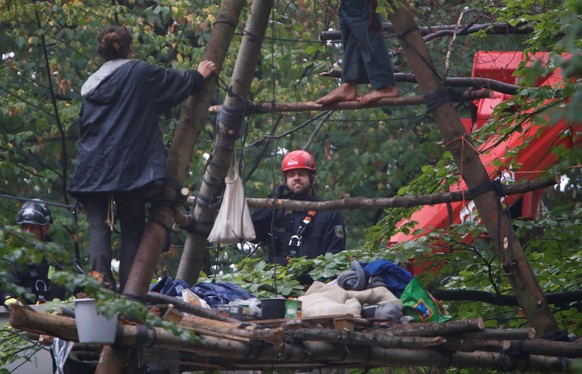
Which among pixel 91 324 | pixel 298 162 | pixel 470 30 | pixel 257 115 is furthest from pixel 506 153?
pixel 91 324

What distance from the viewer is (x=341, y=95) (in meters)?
8.54

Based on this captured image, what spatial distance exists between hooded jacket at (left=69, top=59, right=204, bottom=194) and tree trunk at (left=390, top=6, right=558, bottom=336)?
1.70m

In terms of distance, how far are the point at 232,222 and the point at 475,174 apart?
6.05 feet

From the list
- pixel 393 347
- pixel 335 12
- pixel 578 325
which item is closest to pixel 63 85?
pixel 335 12

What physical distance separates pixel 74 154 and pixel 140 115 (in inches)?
409

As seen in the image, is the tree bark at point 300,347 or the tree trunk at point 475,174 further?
the tree trunk at point 475,174

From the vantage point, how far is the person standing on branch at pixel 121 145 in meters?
7.70

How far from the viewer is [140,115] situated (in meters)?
7.82

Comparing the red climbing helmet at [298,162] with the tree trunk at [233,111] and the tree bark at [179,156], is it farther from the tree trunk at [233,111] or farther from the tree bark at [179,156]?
the tree bark at [179,156]

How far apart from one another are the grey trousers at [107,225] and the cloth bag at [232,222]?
24.6 inches

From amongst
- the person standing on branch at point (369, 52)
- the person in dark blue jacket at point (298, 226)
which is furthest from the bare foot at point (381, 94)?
the person in dark blue jacket at point (298, 226)

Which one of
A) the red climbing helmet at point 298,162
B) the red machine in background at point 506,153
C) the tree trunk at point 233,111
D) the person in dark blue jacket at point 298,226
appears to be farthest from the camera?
the red machine in background at point 506,153

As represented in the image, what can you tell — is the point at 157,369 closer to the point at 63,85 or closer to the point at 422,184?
the point at 422,184

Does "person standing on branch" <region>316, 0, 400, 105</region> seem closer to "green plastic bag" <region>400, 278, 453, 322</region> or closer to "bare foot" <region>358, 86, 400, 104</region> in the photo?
"bare foot" <region>358, 86, 400, 104</region>
